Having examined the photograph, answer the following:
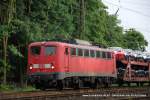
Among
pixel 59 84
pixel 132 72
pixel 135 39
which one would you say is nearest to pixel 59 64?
pixel 59 84

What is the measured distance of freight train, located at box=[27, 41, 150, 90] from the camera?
31.5m

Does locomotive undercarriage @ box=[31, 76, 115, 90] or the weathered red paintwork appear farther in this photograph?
locomotive undercarriage @ box=[31, 76, 115, 90]

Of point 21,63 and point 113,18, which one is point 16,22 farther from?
point 113,18

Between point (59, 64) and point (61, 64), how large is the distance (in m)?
0.18

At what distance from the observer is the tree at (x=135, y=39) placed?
343 ft

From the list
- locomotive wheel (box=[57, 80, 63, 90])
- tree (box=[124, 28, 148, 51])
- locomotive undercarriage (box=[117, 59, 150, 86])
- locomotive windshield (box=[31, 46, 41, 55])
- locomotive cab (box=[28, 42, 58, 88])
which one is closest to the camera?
locomotive cab (box=[28, 42, 58, 88])

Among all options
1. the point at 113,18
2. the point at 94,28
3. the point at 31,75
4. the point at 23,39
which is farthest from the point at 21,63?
→ the point at 113,18

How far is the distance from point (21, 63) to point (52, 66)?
13.9 meters

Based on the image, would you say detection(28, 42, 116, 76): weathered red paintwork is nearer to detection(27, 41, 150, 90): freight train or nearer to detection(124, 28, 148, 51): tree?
detection(27, 41, 150, 90): freight train

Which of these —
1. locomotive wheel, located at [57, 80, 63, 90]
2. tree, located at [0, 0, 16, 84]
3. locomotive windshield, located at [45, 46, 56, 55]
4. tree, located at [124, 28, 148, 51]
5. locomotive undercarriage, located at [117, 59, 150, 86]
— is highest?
tree, located at [124, 28, 148, 51]

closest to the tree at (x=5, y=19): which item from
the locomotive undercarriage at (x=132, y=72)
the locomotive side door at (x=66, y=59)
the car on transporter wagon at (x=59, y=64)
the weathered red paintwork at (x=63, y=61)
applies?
the car on transporter wagon at (x=59, y=64)

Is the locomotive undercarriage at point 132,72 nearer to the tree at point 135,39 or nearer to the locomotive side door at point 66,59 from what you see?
the locomotive side door at point 66,59

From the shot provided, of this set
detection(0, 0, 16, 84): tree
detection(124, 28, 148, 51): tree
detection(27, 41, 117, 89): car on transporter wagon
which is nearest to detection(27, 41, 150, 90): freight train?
detection(27, 41, 117, 89): car on transporter wagon

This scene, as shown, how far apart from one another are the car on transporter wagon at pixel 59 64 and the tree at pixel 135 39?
68350mm
